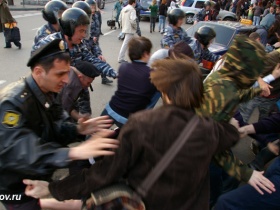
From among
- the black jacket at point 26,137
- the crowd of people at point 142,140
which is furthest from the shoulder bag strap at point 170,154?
the black jacket at point 26,137

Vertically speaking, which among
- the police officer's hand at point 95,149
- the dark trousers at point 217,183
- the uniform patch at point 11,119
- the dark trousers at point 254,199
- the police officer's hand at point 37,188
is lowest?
the dark trousers at point 217,183

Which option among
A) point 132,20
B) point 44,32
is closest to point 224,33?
point 132,20

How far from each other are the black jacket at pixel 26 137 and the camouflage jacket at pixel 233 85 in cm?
92

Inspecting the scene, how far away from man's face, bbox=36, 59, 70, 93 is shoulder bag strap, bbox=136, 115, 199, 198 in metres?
0.81

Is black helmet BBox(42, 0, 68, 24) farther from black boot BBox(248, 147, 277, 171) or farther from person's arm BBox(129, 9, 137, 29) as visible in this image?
person's arm BBox(129, 9, 137, 29)

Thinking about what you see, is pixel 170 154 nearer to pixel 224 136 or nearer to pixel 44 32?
pixel 224 136

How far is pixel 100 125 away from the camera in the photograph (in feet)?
6.27

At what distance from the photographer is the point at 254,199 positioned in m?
2.10

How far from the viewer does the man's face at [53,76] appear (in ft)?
5.55

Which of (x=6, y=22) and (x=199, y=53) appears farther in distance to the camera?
(x=6, y=22)

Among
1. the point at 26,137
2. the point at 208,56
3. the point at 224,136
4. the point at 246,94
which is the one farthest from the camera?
the point at 208,56

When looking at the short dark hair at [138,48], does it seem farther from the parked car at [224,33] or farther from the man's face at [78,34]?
the parked car at [224,33]

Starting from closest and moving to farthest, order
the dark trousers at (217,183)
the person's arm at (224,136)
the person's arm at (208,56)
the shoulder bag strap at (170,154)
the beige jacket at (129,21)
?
the shoulder bag strap at (170,154), the person's arm at (224,136), the dark trousers at (217,183), the person's arm at (208,56), the beige jacket at (129,21)

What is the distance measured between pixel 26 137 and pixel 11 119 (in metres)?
A: 0.13
